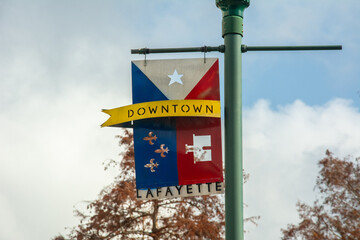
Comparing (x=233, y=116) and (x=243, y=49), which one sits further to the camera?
(x=243, y=49)

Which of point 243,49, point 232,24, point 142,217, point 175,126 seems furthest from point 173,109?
point 142,217

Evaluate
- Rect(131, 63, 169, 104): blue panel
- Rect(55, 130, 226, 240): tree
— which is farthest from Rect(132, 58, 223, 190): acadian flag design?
Rect(55, 130, 226, 240): tree

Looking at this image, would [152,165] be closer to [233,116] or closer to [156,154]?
[156,154]

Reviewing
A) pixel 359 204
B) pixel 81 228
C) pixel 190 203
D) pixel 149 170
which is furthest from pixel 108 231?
pixel 149 170

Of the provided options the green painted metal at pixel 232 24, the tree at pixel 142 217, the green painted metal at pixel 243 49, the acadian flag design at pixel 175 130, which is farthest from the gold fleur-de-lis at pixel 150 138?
the tree at pixel 142 217

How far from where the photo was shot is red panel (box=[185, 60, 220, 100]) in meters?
7.49

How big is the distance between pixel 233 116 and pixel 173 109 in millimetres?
876

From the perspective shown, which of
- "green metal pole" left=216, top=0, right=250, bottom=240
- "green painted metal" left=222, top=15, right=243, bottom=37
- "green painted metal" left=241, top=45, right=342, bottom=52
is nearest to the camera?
"green metal pole" left=216, top=0, right=250, bottom=240

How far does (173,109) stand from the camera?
7422 mm

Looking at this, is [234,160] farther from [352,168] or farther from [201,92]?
[352,168]

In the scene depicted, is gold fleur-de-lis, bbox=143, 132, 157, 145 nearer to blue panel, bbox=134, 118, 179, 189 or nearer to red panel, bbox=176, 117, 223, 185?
blue panel, bbox=134, 118, 179, 189

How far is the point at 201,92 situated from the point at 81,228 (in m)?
18.0

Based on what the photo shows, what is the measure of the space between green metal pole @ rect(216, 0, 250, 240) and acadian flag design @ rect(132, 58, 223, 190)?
18.9 inches

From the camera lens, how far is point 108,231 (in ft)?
77.3
